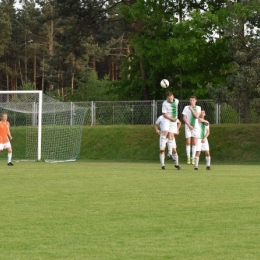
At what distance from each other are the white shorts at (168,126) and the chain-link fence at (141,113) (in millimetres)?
15367

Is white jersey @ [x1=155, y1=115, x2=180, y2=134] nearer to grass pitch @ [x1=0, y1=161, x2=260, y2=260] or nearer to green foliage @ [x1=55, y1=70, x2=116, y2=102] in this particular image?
grass pitch @ [x1=0, y1=161, x2=260, y2=260]

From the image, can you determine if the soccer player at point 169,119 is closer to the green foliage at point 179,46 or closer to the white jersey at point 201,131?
the white jersey at point 201,131

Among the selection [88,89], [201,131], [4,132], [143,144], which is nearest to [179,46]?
[143,144]

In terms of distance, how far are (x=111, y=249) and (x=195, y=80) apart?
36686 millimetres

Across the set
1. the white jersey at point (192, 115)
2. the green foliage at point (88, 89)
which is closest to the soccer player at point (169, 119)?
the white jersey at point (192, 115)

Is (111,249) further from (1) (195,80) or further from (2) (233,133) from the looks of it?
(1) (195,80)

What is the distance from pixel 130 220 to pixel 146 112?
3446 centimetres

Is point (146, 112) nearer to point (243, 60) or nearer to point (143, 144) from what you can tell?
point (143, 144)

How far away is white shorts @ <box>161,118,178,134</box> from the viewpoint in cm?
2362

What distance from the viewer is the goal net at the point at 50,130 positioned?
3556cm

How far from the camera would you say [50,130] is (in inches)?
1500

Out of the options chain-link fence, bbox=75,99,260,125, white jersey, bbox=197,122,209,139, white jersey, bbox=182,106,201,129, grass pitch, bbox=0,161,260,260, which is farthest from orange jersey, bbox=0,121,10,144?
chain-link fence, bbox=75,99,260,125

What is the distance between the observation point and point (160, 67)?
46.6 m

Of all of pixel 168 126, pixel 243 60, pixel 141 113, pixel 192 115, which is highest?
pixel 243 60
